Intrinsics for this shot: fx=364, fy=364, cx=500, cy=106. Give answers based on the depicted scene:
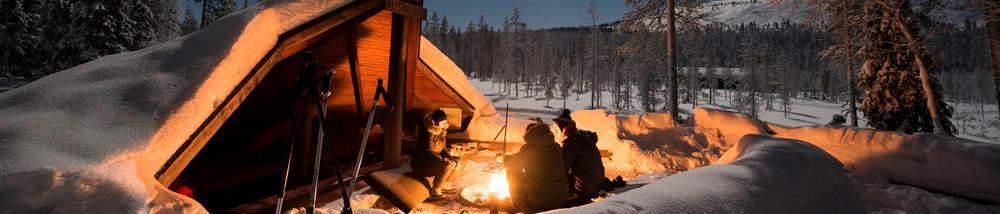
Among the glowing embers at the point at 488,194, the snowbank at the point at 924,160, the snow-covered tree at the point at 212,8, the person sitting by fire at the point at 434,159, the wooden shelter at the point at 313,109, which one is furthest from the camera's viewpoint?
the snow-covered tree at the point at 212,8

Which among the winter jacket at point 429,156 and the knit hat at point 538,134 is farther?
the winter jacket at point 429,156

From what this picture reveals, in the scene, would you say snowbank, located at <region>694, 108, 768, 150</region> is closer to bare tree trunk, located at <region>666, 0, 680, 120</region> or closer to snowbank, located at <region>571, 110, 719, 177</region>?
snowbank, located at <region>571, 110, 719, 177</region>

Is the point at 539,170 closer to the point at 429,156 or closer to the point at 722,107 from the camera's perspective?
the point at 429,156

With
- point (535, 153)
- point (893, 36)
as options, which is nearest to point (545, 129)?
point (535, 153)

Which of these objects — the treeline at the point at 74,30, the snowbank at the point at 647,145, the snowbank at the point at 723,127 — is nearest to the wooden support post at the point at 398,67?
the snowbank at the point at 647,145

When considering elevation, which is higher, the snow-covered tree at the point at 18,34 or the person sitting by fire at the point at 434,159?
the snow-covered tree at the point at 18,34

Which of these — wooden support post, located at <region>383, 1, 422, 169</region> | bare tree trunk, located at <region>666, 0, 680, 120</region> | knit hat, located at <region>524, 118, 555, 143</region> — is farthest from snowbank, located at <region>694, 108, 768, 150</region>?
wooden support post, located at <region>383, 1, 422, 169</region>

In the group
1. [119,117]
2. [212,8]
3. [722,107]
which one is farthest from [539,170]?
[722,107]

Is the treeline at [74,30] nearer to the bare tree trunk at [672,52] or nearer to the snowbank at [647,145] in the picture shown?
the snowbank at [647,145]

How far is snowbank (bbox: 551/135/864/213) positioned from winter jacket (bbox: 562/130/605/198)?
1865mm

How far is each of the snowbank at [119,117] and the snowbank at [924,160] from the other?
25.5ft

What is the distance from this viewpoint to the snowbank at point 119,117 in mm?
2350

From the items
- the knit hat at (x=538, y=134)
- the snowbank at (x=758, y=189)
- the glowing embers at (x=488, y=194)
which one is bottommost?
the glowing embers at (x=488, y=194)

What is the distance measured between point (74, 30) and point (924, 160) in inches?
1116
